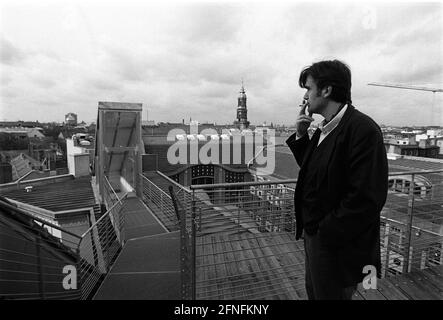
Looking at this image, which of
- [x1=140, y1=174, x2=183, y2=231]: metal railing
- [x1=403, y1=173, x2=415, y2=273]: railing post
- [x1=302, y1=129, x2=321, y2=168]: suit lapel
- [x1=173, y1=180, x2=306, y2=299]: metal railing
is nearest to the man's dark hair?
[x1=302, y1=129, x2=321, y2=168]: suit lapel

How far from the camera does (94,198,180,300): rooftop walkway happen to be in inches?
122

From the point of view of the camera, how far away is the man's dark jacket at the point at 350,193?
54.1 inches

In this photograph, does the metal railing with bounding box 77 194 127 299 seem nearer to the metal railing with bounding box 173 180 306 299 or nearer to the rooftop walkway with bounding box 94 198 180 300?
the rooftop walkway with bounding box 94 198 180 300

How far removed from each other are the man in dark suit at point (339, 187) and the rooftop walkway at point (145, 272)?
2.12 meters

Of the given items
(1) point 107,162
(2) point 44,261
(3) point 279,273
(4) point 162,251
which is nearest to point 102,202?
(1) point 107,162

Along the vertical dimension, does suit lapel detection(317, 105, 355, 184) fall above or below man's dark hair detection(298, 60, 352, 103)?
below

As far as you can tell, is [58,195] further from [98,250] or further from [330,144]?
[330,144]

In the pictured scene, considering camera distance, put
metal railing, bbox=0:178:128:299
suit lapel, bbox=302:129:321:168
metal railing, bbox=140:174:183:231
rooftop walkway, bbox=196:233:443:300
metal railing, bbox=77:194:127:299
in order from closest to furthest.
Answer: suit lapel, bbox=302:129:321:168 < metal railing, bbox=0:178:128:299 < rooftop walkway, bbox=196:233:443:300 < metal railing, bbox=77:194:127:299 < metal railing, bbox=140:174:183:231

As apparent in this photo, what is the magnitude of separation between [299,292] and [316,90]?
2.29 metres

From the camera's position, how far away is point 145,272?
360 cm

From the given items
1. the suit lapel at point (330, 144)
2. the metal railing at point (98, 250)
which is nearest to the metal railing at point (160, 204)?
the metal railing at point (98, 250)

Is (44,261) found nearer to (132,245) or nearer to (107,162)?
(132,245)

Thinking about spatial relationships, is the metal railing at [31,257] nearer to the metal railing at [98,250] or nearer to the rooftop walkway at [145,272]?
the metal railing at [98,250]

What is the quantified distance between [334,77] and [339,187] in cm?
66
